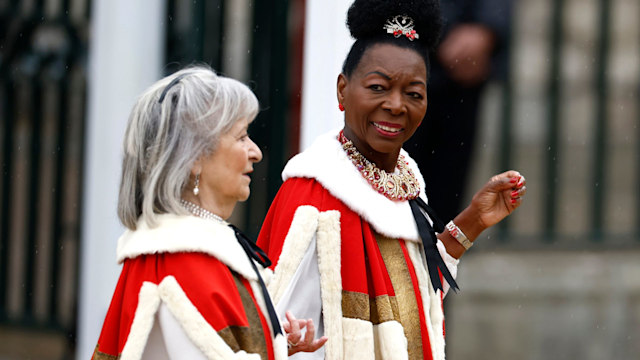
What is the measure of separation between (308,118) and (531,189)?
4.41 metres

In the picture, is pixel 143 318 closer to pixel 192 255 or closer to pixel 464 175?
pixel 192 255

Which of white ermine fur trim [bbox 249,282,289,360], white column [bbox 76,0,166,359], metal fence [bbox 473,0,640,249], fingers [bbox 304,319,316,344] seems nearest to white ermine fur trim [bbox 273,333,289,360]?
white ermine fur trim [bbox 249,282,289,360]

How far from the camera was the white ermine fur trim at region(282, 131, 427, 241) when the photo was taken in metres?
2.61

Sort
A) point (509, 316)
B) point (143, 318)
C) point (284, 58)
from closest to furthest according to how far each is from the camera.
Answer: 1. point (143, 318)
2. point (284, 58)
3. point (509, 316)

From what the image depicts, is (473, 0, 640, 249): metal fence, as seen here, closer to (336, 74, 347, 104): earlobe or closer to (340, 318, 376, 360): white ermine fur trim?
(336, 74, 347, 104): earlobe

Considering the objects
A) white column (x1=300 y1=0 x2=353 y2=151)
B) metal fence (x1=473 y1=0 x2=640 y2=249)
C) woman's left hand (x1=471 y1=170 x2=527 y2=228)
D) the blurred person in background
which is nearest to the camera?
woman's left hand (x1=471 y1=170 x2=527 y2=228)

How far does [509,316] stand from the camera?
21.8ft

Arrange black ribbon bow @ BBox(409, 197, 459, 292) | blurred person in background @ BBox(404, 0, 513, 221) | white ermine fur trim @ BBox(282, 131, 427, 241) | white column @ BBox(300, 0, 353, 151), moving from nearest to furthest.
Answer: white ermine fur trim @ BBox(282, 131, 427, 241)
black ribbon bow @ BBox(409, 197, 459, 292)
white column @ BBox(300, 0, 353, 151)
blurred person in background @ BBox(404, 0, 513, 221)

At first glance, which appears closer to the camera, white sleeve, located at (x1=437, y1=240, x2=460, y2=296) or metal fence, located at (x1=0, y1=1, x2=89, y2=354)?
white sleeve, located at (x1=437, y1=240, x2=460, y2=296)

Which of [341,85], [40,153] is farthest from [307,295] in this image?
[40,153]

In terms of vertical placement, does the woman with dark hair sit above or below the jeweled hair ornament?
below

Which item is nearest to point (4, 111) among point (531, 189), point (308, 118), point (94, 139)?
point (94, 139)

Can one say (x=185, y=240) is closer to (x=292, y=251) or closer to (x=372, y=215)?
(x=292, y=251)

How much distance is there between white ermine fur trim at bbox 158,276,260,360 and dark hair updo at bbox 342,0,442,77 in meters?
0.96
